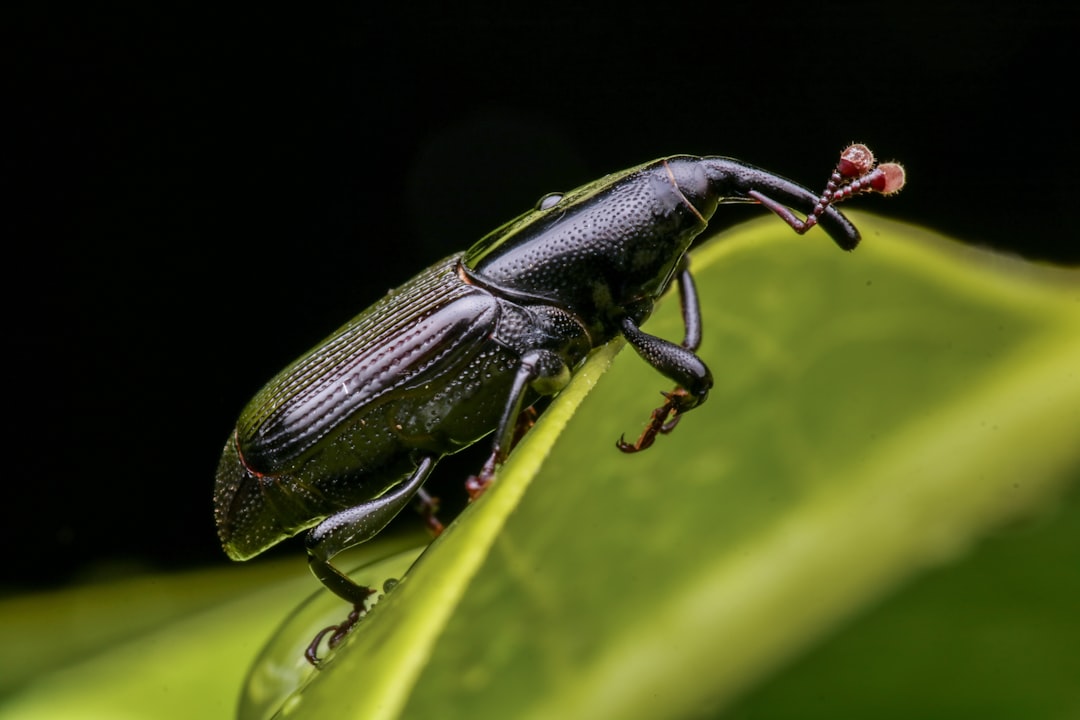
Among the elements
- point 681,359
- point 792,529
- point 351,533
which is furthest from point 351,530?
point 792,529

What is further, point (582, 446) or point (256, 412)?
point (256, 412)

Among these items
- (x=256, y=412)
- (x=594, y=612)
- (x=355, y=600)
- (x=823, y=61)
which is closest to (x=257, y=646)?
(x=355, y=600)

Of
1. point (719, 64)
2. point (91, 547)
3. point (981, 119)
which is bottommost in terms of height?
point (981, 119)

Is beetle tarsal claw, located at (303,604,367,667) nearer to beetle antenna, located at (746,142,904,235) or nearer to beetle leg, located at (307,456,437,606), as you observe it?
beetle leg, located at (307,456,437,606)

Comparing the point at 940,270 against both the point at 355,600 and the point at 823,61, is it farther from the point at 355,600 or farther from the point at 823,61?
the point at 823,61

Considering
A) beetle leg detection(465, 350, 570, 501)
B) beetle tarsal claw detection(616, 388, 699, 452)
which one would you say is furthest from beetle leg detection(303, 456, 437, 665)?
beetle tarsal claw detection(616, 388, 699, 452)

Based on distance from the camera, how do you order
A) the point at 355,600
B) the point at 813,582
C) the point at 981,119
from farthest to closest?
the point at 981,119 < the point at 355,600 < the point at 813,582

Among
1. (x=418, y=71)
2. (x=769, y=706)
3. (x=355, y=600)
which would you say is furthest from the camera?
(x=418, y=71)
